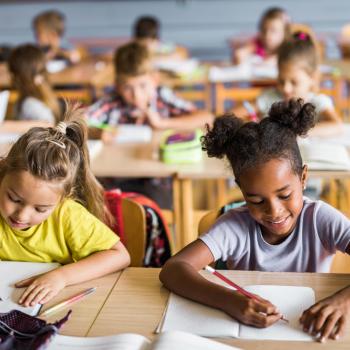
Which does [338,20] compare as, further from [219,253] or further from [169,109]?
[219,253]

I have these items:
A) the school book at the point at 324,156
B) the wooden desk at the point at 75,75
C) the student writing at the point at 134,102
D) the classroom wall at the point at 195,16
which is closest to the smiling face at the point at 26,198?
the school book at the point at 324,156

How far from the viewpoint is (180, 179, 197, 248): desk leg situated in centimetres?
241

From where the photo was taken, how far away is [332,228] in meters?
1.56

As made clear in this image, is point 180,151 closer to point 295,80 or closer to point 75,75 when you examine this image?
point 295,80

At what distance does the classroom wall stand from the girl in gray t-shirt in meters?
5.93

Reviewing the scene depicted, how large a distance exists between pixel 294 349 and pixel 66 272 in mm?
551

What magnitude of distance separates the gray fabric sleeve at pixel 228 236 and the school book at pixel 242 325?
0.19m

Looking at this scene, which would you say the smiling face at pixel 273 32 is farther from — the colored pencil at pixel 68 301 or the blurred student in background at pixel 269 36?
the colored pencil at pixel 68 301

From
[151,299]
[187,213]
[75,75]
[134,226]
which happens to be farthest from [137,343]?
[75,75]

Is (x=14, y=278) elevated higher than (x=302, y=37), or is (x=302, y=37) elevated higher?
(x=302, y=37)

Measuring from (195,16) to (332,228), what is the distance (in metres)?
6.30

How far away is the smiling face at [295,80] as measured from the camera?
Result: 2.85 metres

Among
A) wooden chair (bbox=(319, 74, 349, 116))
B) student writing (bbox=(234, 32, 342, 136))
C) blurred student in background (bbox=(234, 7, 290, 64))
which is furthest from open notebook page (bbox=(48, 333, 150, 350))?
blurred student in background (bbox=(234, 7, 290, 64))

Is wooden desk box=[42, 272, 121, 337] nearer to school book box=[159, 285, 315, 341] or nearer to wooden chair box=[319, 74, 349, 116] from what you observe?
school book box=[159, 285, 315, 341]
